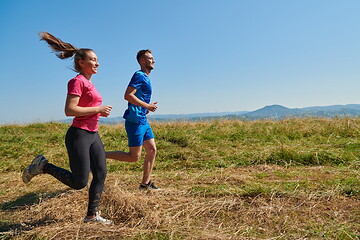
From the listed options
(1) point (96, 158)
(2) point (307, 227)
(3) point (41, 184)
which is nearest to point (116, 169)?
(3) point (41, 184)

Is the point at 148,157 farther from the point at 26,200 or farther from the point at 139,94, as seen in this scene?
the point at 26,200

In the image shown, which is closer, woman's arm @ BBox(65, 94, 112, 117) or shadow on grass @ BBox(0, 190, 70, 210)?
woman's arm @ BBox(65, 94, 112, 117)

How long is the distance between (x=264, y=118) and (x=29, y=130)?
983cm

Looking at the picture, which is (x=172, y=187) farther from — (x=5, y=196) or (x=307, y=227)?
(x=5, y=196)

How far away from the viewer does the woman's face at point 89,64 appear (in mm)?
3303

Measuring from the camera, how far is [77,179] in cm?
319

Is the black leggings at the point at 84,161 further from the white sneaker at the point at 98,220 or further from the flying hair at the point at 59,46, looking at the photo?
the flying hair at the point at 59,46

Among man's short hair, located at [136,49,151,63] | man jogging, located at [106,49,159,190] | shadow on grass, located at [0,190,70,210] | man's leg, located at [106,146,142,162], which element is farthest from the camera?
man's short hair, located at [136,49,151,63]

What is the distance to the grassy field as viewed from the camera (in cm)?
302

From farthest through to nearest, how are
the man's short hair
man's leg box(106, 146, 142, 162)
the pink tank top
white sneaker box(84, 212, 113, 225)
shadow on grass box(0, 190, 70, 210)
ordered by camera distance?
the man's short hair
man's leg box(106, 146, 142, 162)
shadow on grass box(0, 190, 70, 210)
white sneaker box(84, 212, 113, 225)
the pink tank top

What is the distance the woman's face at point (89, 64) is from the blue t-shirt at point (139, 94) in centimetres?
106

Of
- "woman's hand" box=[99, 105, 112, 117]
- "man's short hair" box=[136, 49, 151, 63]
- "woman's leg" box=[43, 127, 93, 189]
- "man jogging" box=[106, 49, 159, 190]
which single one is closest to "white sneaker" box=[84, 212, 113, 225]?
"woman's leg" box=[43, 127, 93, 189]

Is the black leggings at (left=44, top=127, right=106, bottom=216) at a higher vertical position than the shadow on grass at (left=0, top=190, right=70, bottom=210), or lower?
higher

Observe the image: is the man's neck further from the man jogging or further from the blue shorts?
the blue shorts
